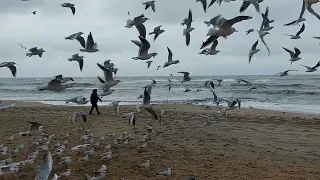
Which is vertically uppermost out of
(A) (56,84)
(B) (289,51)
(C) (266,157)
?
(B) (289,51)

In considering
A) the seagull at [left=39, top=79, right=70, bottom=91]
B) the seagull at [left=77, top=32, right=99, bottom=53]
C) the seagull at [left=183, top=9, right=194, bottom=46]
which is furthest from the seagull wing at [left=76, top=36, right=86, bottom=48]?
the seagull at [left=183, top=9, right=194, bottom=46]

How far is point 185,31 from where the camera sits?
9578mm

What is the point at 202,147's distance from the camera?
11508 mm

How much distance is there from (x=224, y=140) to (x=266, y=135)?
1825mm

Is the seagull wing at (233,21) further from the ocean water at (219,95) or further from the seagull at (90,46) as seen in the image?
the ocean water at (219,95)

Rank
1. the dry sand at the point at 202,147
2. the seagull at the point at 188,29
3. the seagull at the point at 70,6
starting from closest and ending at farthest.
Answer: the dry sand at the point at 202,147, the seagull at the point at 188,29, the seagull at the point at 70,6

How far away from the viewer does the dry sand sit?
29.1ft

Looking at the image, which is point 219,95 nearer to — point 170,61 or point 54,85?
point 170,61

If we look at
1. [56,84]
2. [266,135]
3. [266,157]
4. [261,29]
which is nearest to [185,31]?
[261,29]

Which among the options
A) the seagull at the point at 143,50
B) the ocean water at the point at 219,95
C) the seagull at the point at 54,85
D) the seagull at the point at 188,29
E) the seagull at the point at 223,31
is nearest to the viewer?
the seagull at the point at 223,31

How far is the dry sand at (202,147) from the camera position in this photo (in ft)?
29.1

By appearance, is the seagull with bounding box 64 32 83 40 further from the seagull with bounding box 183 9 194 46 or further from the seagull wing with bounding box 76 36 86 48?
the seagull with bounding box 183 9 194 46

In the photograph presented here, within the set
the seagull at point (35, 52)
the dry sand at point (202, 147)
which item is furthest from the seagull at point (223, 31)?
the seagull at point (35, 52)

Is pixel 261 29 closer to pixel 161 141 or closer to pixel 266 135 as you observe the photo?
pixel 161 141
